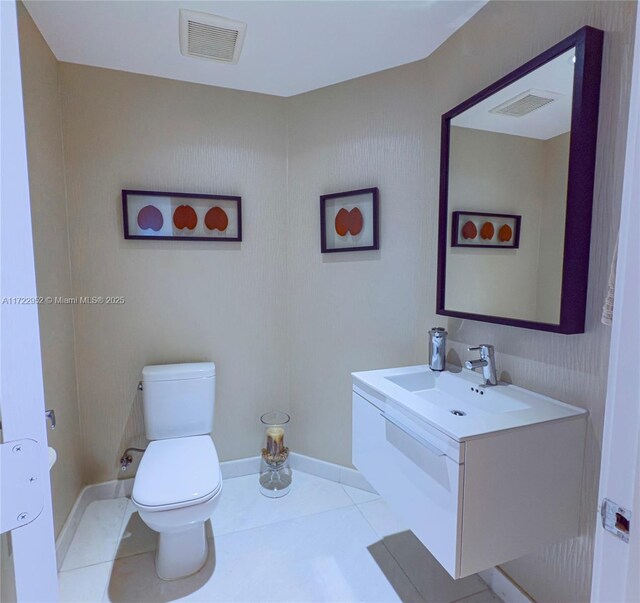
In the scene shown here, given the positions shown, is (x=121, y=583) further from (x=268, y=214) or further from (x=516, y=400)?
(x=268, y=214)

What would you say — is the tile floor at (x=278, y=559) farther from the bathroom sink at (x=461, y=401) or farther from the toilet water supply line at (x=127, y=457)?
the bathroom sink at (x=461, y=401)

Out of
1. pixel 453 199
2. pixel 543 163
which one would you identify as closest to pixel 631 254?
pixel 543 163

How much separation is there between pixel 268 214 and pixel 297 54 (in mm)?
854

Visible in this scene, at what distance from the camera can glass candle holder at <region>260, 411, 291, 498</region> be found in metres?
2.22

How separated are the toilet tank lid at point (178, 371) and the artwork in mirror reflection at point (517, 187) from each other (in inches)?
52.2

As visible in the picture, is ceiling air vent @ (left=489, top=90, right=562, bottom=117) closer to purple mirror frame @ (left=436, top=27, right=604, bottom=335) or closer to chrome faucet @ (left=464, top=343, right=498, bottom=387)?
purple mirror frame @ (left=436, top=27, right=604, bottom=335)

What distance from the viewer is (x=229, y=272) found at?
2229 millimetres

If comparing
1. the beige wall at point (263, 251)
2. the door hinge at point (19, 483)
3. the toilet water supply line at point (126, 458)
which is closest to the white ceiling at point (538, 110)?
the beige wall at point (263, 251)

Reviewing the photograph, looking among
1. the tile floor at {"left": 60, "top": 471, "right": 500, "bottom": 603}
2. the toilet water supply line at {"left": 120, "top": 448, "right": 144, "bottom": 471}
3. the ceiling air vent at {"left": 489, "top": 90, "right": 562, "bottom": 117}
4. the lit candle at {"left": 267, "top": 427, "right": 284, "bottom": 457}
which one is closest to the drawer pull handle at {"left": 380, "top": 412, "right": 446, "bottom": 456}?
the tile floor at {"left": 60, "top": 471, "right": 500, "bottom": 603}

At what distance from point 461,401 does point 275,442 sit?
4.03 feet

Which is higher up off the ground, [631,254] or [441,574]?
[631,254]

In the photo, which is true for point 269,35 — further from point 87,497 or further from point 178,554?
point 87,497

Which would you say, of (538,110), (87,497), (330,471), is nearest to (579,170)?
(538,110)

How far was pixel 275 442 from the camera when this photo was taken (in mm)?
2258
